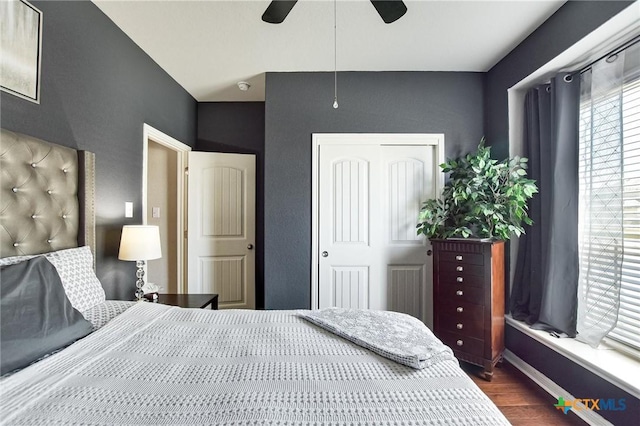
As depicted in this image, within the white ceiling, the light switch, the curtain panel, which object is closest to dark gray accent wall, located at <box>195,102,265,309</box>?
the white ceiling

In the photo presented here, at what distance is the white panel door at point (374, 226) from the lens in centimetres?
269

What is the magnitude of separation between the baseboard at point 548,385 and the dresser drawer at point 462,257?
904 millimetres

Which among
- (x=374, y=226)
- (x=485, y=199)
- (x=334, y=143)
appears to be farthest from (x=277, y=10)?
(x=485, y=199)

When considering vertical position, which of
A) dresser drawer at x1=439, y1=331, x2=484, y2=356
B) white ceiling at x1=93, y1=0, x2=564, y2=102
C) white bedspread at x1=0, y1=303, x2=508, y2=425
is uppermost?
white ceiling at x1=93, y1=0, x2=564, y2=102

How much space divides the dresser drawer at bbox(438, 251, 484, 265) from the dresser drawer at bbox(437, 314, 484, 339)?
1.50 feet

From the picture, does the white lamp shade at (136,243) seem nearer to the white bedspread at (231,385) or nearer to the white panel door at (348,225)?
the white bedspread at (231,385)

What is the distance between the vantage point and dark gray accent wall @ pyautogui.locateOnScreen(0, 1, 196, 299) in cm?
150

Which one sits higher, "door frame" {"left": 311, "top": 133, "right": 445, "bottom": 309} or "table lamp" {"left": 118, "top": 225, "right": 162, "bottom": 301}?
"door frame" {"left": 311, "top": 133, "right": 445, "bottom": 309}

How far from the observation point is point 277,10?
1383mm

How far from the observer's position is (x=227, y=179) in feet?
10.6

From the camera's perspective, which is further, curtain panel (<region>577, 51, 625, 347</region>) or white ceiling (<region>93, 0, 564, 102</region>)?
white ceiling (<region>93, 0, 564, 102</region>)

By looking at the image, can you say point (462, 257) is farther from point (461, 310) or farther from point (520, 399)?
point (520, 399)

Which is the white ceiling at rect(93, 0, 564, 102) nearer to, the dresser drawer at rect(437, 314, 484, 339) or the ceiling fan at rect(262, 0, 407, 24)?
the ceiling fan at rect(262, 0, 407, 24)

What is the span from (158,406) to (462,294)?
84.0 inches
